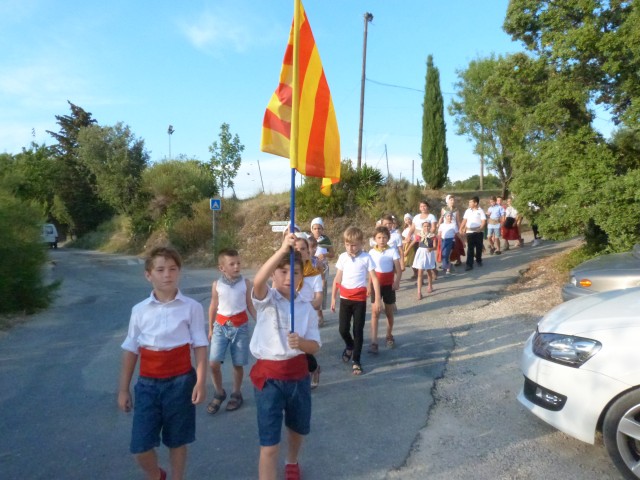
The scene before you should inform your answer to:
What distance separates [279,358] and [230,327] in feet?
5.64

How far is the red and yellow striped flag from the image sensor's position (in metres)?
3.36

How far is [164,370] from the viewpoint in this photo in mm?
3117

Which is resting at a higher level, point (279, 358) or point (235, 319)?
point (279, 358)

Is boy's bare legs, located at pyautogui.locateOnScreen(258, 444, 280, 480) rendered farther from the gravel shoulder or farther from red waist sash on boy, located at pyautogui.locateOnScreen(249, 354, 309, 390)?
the gravel shoulder

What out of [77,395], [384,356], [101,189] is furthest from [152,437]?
[101,189]

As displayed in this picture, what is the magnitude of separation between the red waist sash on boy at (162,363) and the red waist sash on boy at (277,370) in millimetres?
452

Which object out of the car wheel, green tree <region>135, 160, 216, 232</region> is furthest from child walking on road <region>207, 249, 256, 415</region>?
green tree <region>135, 160, 216, 232</region>

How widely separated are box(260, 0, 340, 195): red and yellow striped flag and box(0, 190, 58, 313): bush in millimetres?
7058

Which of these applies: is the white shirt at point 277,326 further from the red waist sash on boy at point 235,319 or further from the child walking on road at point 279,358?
the red waist sash on boy at point 235,319

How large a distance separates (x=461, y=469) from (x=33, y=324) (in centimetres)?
762

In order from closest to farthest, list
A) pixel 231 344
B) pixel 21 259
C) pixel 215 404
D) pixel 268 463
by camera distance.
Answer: pixel 268 463 → pixel 215 404 → pixel 231 344 → pixel 21 259

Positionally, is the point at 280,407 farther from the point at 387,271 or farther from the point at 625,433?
the point at 387,271

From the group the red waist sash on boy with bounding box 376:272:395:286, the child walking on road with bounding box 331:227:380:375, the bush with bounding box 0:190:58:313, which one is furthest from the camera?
the bush with bounding box 0:190:58:313

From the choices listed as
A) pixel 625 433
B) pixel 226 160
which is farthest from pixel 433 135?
Result: pixel 625 433
